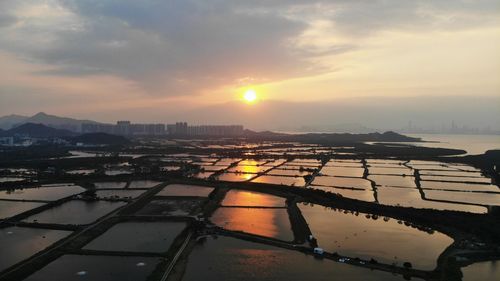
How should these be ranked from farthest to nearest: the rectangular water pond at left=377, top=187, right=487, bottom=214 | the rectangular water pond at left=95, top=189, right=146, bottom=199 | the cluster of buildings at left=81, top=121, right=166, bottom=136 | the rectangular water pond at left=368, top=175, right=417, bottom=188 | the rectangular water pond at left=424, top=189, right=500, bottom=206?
the cluster of buildings at left=81, top=121, right=166, bottom=136 < the rectangular water pond at left=368, top=175, right=417, bottom=188 < the rectangular water pond at left=424, top=189, right=500, bottom=206 < the rectangular water pond at left=95, top=189, right=146, bottom=199 < the rectangular water pond at left=377, top=187, right=487, bottom=214

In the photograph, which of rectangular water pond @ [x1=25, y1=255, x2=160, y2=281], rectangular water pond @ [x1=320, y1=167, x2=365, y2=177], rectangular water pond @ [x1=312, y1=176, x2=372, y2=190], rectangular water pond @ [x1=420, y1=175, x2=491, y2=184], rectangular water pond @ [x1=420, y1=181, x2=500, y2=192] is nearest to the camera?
rectangular water pond @ [x1=25, y1=255, x2=160, y2=281]

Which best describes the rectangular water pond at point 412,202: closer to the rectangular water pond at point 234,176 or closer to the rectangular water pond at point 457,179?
the rectangular water pond at point 457,179

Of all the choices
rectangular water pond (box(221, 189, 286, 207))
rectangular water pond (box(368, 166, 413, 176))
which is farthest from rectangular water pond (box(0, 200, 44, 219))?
rectangular water pond (box(368, 166, 413, 176))

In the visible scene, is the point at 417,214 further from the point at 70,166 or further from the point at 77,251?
the point at 70,166

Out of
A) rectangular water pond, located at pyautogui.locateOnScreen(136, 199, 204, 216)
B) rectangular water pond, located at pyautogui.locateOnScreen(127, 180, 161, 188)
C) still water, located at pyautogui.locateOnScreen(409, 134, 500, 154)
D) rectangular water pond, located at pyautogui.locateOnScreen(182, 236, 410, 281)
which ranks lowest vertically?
rectangular water pond, located at pyautogui.locateOnScreen(182, 236, 410, 281)

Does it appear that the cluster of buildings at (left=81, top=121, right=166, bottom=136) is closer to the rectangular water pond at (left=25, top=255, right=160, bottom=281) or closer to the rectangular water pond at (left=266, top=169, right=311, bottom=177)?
the rectangular water pond at (left=266, top=169, right=311, bottom=177)

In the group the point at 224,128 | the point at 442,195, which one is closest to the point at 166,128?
the point at 224,128

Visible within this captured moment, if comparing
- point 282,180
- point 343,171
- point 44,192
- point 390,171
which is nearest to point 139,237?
point 44,192
